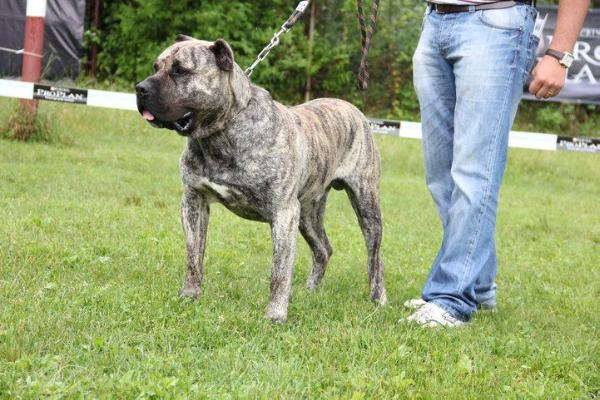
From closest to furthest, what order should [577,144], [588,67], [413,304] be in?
[413,304] → [577,144] → [588,67]

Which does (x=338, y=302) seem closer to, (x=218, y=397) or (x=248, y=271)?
(x=248, y=271)

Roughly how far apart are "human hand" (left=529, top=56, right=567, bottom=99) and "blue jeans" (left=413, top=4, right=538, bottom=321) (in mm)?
311

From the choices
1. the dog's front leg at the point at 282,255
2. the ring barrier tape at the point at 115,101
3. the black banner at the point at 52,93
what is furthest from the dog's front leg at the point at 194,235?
the black banner at the point at 52,93

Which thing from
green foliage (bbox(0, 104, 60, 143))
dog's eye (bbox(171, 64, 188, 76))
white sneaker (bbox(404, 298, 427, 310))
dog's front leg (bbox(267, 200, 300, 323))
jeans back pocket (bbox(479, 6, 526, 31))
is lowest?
green foliage (bbox(0, 104, 60, 143))

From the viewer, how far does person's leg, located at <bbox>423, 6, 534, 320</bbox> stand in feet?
13.8

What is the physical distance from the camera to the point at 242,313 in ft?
13.6

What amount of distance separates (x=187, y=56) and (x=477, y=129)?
1.51m

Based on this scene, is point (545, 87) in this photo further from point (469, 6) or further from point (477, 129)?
point (469, 6)

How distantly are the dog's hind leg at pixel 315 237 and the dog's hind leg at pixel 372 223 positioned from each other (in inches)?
11.7

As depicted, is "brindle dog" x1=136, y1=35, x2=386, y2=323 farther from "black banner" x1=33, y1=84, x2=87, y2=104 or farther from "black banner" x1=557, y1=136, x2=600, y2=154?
"black banner" x1=557, y1=136, x2=600, y2=154

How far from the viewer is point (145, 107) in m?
3.87

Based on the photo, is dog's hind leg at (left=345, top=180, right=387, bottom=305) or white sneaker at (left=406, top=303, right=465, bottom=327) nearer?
white sneaker at (left=406, top=303, right=465, bottom=327)

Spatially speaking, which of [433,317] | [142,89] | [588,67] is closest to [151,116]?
[142,89]

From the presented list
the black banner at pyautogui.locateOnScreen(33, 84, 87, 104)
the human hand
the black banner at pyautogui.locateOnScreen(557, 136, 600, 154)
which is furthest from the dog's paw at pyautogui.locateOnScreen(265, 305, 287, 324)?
the black banner at pyautogui.locateOnScreen(557, 136, 600, 154)
